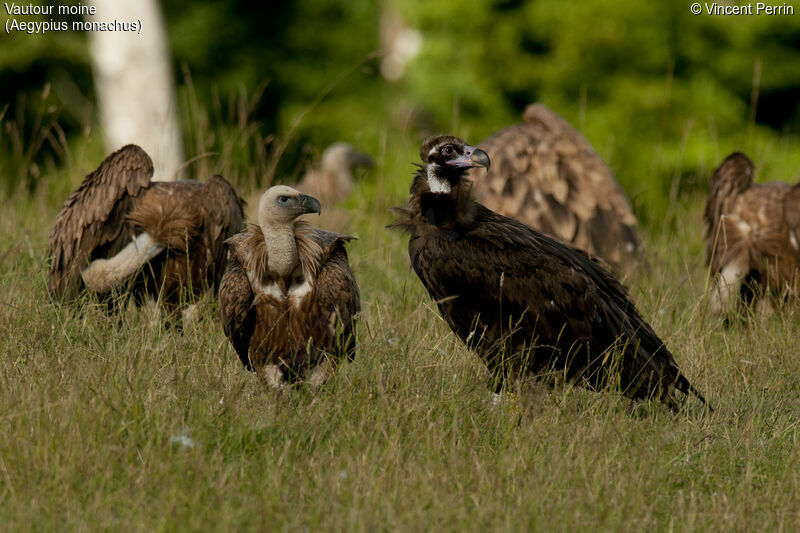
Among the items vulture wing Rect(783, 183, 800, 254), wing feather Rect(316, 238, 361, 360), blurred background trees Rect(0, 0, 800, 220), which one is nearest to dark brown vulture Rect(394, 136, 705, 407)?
wing feather Rect(316, 238, 361, 360)

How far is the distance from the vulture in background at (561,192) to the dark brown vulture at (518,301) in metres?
2.46

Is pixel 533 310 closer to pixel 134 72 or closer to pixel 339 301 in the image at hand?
pixel 339 301

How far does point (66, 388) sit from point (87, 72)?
18.7 metres

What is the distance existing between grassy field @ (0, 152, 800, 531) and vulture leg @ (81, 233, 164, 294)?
1.67ft

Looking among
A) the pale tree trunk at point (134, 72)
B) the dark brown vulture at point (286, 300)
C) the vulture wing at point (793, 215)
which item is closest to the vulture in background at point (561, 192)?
the vulture wing at point (793, 215)

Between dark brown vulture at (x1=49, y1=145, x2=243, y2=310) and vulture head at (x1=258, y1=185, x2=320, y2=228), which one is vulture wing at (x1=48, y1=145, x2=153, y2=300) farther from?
vulture head at (x1=258, y1=185, x2=320, y2=228)

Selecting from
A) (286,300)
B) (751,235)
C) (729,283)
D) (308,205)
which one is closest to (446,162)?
(308,205)

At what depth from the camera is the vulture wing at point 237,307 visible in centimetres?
498

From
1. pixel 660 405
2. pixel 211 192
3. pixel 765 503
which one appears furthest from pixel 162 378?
pixel 765 503

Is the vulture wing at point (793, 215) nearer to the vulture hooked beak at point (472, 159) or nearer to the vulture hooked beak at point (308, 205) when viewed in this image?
the vulture hooked beak at point (472, 159)

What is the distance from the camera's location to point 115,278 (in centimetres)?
619

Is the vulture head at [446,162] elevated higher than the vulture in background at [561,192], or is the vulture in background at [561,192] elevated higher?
the vulture head at [446,162]

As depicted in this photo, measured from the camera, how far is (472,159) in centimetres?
494

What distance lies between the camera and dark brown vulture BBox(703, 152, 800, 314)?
6.94 m
